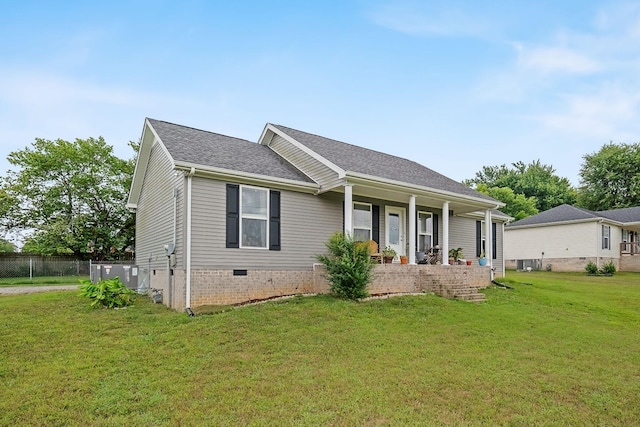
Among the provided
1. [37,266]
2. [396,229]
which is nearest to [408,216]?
[396,229]

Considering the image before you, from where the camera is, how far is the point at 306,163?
12.5m

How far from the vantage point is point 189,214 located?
9547 mm

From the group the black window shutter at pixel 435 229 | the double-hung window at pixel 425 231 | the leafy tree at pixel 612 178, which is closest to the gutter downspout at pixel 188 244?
the double-hung window at pixel 425 231

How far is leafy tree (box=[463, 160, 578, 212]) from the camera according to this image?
4603cm

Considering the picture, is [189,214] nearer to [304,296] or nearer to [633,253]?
[304,296]

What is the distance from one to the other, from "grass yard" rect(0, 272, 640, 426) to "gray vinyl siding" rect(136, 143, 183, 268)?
258cm

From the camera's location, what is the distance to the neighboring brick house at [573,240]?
2569 centimetres

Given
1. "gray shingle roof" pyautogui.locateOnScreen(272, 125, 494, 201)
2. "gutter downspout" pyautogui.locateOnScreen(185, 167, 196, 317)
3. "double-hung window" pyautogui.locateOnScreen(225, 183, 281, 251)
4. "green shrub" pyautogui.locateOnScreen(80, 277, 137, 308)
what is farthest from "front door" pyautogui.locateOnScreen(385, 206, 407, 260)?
"green shrub" pyautogui.locateOnScreen(80, 277, 137, 308)

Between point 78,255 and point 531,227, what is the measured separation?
103 ft

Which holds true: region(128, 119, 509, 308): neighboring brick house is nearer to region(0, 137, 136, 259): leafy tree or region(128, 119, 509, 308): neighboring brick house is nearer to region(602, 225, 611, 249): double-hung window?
region(0, 137, 136, 259): leafy tree

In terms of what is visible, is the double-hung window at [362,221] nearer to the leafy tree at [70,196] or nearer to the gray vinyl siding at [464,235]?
the gray vinyl siding at [464,235]

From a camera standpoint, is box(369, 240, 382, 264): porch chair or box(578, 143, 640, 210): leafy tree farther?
box(578, 143, 640, 210): leafy tree

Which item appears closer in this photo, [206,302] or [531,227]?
[206,302]

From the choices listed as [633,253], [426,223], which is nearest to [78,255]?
[426,223]
